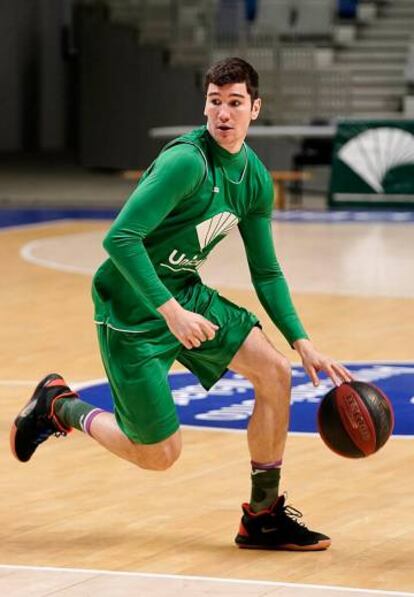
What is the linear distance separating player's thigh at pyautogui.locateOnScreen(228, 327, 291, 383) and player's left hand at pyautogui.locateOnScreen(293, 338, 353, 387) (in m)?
0.08

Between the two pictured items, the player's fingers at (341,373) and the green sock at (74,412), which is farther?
the green sock at (74,412)

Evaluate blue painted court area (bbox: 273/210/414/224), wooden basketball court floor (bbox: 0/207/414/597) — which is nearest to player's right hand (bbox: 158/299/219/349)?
wooden basketball court floor (bbox: 0/207/414/597)

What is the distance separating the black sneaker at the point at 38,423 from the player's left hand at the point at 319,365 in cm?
111

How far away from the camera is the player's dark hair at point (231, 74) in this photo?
5727 millimetres

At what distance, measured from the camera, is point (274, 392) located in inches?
232

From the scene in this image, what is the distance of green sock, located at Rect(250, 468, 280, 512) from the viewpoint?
601cm

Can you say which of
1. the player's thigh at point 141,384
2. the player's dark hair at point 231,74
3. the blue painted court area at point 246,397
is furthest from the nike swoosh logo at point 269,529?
the blue painted court area at point 246,397

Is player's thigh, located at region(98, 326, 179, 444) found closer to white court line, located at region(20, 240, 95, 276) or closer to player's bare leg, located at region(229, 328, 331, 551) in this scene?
player's bare leg, located at region(229, 328, 331, 551)

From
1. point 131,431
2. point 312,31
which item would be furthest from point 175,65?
point 131,431

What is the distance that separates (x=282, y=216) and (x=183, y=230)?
16759 millimetres

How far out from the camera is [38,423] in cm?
653

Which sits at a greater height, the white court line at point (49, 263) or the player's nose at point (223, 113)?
the player's nose at point (223, 113)

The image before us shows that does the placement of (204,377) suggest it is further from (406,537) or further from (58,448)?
(58,448)

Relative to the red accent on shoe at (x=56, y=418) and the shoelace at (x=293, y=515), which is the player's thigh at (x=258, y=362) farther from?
the red accent on shoe at (x=56, y=418)
